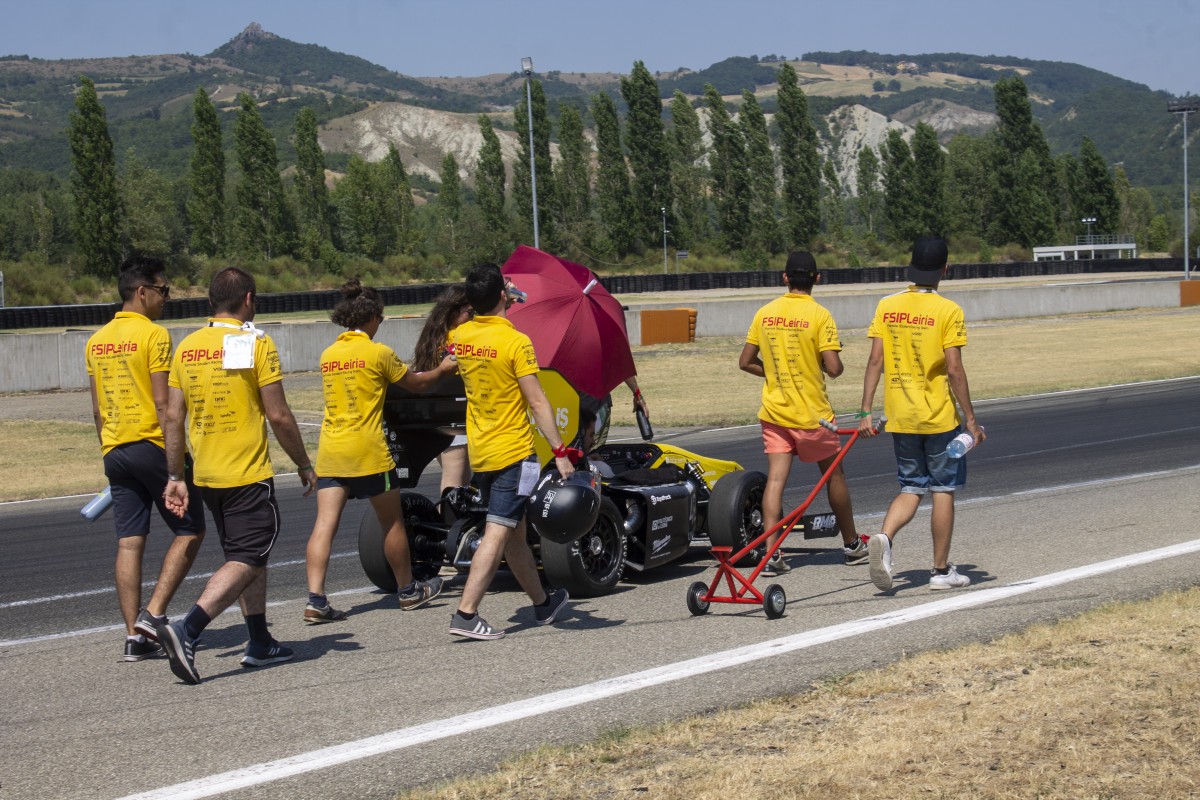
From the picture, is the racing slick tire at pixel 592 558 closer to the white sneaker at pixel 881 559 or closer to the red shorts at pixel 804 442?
the red shorts at pixel 804 442

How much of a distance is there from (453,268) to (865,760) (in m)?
81.1

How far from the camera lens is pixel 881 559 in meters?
6.94

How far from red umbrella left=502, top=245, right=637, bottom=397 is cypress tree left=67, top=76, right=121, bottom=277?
69426 millimetres

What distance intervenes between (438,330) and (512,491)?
72.8 inches

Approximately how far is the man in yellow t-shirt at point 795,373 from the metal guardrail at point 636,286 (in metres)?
40.8

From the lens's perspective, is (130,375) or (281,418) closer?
(281,418)

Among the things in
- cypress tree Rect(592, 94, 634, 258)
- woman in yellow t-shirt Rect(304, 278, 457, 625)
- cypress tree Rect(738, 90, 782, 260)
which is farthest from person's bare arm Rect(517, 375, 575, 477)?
cypress tree Rect(592, 94, 634, 258)

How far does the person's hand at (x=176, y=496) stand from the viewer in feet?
20.0

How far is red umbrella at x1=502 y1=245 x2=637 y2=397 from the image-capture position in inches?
306

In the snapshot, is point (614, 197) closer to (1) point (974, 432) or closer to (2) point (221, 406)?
(1) point (974, 432)

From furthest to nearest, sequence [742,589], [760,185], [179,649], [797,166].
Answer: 1. [760,185]
2. [797,166]
3. [742,589]
4. [179,649]

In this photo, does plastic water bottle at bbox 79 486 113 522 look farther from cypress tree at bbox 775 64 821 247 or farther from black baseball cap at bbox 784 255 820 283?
cypress tree at bbox 775 64 821 247

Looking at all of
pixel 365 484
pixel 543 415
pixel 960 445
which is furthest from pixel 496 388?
pixel 960 445

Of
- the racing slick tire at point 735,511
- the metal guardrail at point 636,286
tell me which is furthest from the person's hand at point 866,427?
the metal guardrail at point 636,286
